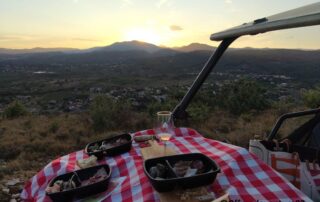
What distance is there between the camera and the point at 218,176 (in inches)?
76.6

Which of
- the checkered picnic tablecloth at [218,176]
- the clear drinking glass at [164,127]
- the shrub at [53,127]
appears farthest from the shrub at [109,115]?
the clear drinking glass at [164,127]

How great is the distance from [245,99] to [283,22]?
1224 centimetres

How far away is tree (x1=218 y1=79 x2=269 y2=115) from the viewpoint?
13.8 meters

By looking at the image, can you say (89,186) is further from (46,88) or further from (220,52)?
(46,88)

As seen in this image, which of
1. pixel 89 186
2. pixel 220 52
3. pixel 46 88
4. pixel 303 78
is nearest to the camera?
pixel 89 186

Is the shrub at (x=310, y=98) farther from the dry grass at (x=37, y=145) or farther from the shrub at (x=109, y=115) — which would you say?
the dry grass at (x=37, y=145)

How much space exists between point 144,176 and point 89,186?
0.30 metres

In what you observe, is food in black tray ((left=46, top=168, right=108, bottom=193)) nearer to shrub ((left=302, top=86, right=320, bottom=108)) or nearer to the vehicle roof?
the vehicle roof

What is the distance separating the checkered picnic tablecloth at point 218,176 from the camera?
69.6 inches

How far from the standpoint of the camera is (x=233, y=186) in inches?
72.8

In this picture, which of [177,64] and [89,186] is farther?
[177,64]

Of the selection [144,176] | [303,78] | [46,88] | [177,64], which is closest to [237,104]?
[303,78]

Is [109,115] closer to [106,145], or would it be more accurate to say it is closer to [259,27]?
[106,145]

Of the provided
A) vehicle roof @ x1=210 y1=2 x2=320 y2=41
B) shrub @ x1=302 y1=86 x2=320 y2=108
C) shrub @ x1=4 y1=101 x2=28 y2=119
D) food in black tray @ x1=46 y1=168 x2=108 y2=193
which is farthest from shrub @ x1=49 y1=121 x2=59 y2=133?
food in black tray @ x1=46 y1=168 x2=108 y2=193
